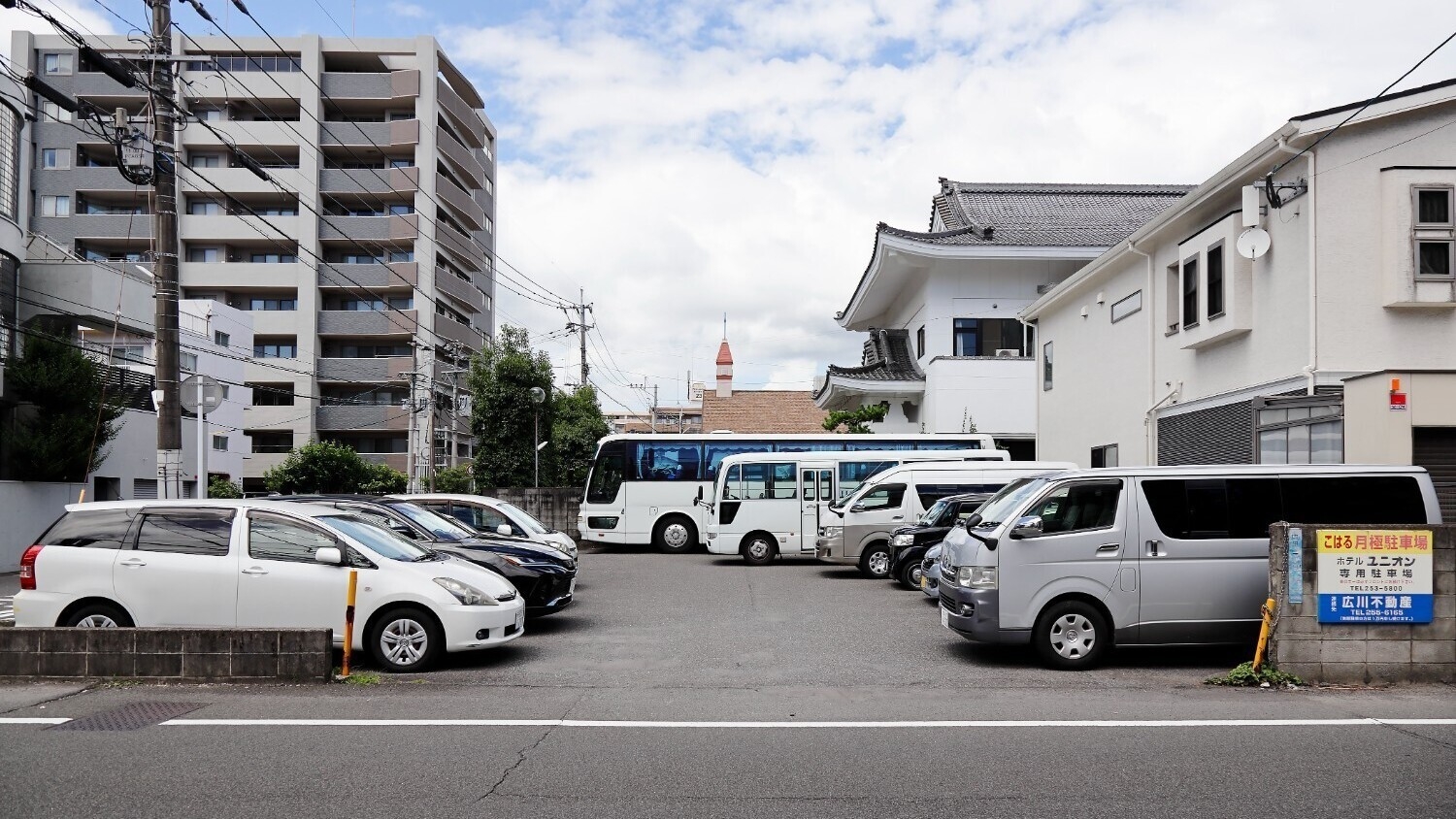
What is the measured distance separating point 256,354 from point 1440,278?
2016 inches

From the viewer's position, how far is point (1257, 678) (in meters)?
9.23

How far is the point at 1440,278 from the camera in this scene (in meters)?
14.0

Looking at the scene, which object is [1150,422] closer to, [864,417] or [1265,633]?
[1265,633]

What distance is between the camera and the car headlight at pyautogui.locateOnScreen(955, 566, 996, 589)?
1014cm

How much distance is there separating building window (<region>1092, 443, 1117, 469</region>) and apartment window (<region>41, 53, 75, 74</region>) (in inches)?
2044

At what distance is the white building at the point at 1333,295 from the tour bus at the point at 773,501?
6542mm

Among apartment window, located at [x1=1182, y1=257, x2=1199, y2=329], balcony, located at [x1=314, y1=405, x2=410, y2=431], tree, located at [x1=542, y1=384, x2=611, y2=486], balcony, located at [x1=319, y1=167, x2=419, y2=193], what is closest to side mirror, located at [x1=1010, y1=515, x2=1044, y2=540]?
apartment window, located at [x1=1182, y1=257, x2=1199, y2=329]

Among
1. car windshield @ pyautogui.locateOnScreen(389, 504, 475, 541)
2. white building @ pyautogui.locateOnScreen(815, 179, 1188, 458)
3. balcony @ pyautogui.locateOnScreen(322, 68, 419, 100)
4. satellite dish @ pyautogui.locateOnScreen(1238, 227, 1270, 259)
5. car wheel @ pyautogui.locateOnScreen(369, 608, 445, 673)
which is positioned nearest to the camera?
car wheel @ pyautogui.locateOnScreen(369, 608, 445, 673)

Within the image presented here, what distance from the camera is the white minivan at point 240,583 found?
9930 mm

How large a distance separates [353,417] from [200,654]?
46.3 m

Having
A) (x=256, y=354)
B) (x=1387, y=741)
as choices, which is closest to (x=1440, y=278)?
(x=1387, y=741)

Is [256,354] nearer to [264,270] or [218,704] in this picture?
[264,270]

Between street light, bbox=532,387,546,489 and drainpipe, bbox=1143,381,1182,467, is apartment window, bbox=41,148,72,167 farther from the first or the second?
drainpipe, bbox=1143,381,1182,467

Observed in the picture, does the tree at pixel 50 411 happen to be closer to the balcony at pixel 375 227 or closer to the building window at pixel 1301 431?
the building window at pixel 1301 431
